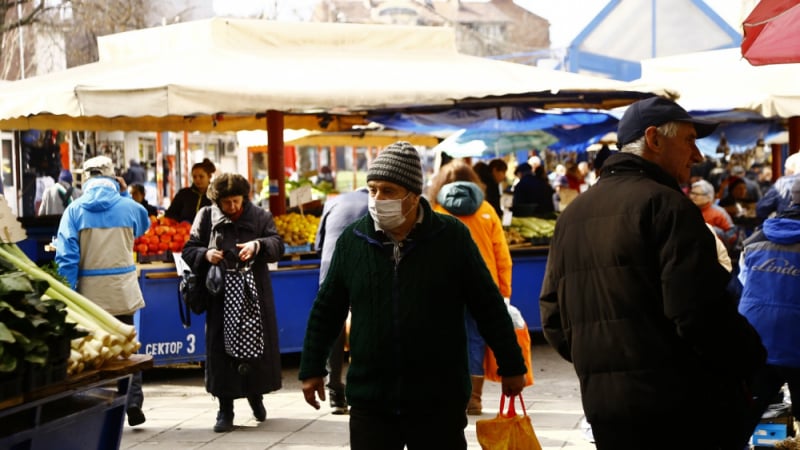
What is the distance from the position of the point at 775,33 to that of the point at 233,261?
158 inches

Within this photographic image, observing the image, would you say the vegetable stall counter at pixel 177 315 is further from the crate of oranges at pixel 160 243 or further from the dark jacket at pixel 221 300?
the dark jacket at pixel 221 300

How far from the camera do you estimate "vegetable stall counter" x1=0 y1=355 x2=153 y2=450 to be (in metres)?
4.66

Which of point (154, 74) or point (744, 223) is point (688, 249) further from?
point (744, 223)

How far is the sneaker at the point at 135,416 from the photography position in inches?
337

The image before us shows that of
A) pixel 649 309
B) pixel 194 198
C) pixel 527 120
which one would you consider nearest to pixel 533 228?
pixel 527 120

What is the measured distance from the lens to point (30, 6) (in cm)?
3631

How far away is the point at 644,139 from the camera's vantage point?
403cm

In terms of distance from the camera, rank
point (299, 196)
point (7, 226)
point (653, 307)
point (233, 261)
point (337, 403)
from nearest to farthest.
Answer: point (653, 307)
point (7, 226)
point (233, 261)
point (337, 403)
point (299, 196)

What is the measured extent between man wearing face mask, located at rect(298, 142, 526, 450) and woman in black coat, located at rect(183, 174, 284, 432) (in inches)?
142

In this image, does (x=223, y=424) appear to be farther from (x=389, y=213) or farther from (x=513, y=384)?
(x=389, y=213)

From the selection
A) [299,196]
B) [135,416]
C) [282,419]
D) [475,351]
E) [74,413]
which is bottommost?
[282,419]

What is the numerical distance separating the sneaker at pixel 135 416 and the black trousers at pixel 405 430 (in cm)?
444

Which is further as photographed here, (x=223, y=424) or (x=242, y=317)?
(x=223, y=424)

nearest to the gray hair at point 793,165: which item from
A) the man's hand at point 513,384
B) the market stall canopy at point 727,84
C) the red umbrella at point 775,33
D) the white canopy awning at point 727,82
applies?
the red umbrella at point 775,33
